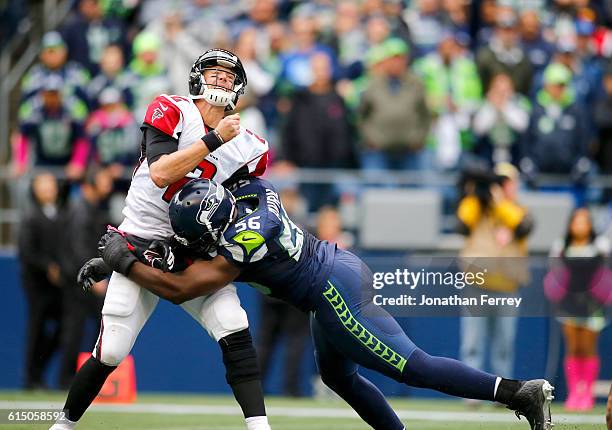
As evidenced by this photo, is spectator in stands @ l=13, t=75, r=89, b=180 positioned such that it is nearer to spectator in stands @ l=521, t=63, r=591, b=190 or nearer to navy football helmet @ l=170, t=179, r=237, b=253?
spectator in stands @ l=521, t=63, r=591, b=190

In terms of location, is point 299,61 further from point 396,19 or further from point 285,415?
point 285,415

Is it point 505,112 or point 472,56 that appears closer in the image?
point 505,112

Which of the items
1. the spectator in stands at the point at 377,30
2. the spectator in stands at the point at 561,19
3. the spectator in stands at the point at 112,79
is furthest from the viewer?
the spectator in stands at the point at 561,19

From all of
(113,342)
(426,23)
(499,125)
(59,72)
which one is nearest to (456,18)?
(426,23)

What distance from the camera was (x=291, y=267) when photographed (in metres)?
5.86

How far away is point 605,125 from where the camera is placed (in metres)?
12.3

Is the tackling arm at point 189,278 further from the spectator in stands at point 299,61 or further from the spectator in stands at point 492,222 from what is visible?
the spectator in stands at point 299,61

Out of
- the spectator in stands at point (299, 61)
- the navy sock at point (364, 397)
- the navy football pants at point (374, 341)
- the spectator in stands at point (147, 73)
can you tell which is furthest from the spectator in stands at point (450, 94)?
the navy football pants at point (374, 341)

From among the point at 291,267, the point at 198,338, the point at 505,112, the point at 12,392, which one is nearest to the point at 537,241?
the point at 505,112

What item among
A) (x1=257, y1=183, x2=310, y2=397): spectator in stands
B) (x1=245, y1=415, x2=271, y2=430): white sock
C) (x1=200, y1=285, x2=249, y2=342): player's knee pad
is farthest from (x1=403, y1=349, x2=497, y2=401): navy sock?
(x1=257, y1=183, x2=310, y2=397): spectator in stands

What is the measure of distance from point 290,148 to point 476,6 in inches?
139

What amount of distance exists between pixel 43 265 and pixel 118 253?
18.4ft

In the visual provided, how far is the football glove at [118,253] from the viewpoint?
5824 mm

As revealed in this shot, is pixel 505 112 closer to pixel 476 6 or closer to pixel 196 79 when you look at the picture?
pixel 476 6
